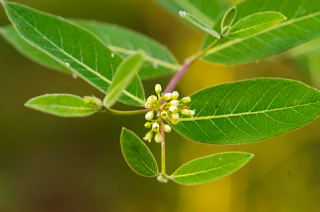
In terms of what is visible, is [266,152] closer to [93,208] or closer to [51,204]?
[93,208]

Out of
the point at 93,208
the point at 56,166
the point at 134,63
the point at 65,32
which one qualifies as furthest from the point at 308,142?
the point at 134,63

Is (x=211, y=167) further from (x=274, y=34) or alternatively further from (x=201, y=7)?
(x=201, y=7)

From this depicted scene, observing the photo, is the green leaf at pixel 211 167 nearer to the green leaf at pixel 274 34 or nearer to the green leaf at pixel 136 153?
the green leaf at pixel 136 153

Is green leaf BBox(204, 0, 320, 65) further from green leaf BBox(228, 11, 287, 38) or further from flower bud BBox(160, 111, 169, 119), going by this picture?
flower bud BBox(160, 111, 169, 119)

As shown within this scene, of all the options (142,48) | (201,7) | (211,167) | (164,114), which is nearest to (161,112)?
(164,114)

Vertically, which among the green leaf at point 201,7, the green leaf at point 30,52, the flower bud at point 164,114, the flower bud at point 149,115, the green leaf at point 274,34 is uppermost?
the green leaf at point 201,7

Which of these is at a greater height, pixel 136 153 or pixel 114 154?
pixel 114 154

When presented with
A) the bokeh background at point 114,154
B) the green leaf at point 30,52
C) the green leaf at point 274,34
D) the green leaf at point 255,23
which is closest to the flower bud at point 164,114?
the green leaf at point 255,23
